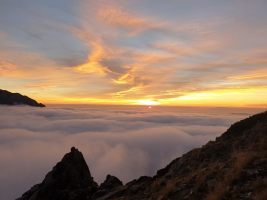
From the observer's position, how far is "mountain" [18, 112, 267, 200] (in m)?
16.4

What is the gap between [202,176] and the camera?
19609mm

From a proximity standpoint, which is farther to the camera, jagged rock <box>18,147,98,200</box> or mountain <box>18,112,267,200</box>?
jagged rock <box>18,147,98,200</box>

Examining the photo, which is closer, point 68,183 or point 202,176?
point 202,176

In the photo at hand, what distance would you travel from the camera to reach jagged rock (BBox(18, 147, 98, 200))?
4275 centimetres

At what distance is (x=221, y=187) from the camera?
16281 millimetres

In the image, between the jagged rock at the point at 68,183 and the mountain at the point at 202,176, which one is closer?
the mountain at the point at 202,176

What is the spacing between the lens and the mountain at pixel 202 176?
16.4 meters

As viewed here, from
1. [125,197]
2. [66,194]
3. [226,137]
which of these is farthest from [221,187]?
[66,194]

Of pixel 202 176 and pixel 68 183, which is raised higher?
pixel 202 176

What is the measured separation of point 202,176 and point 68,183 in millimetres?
31067

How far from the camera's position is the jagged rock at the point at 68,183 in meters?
42.8

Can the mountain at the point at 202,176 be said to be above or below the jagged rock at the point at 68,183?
above

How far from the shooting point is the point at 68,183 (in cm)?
4659

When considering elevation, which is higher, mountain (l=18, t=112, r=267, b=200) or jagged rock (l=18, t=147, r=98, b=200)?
mountain (l=18, t=112, r=267, b=200)
